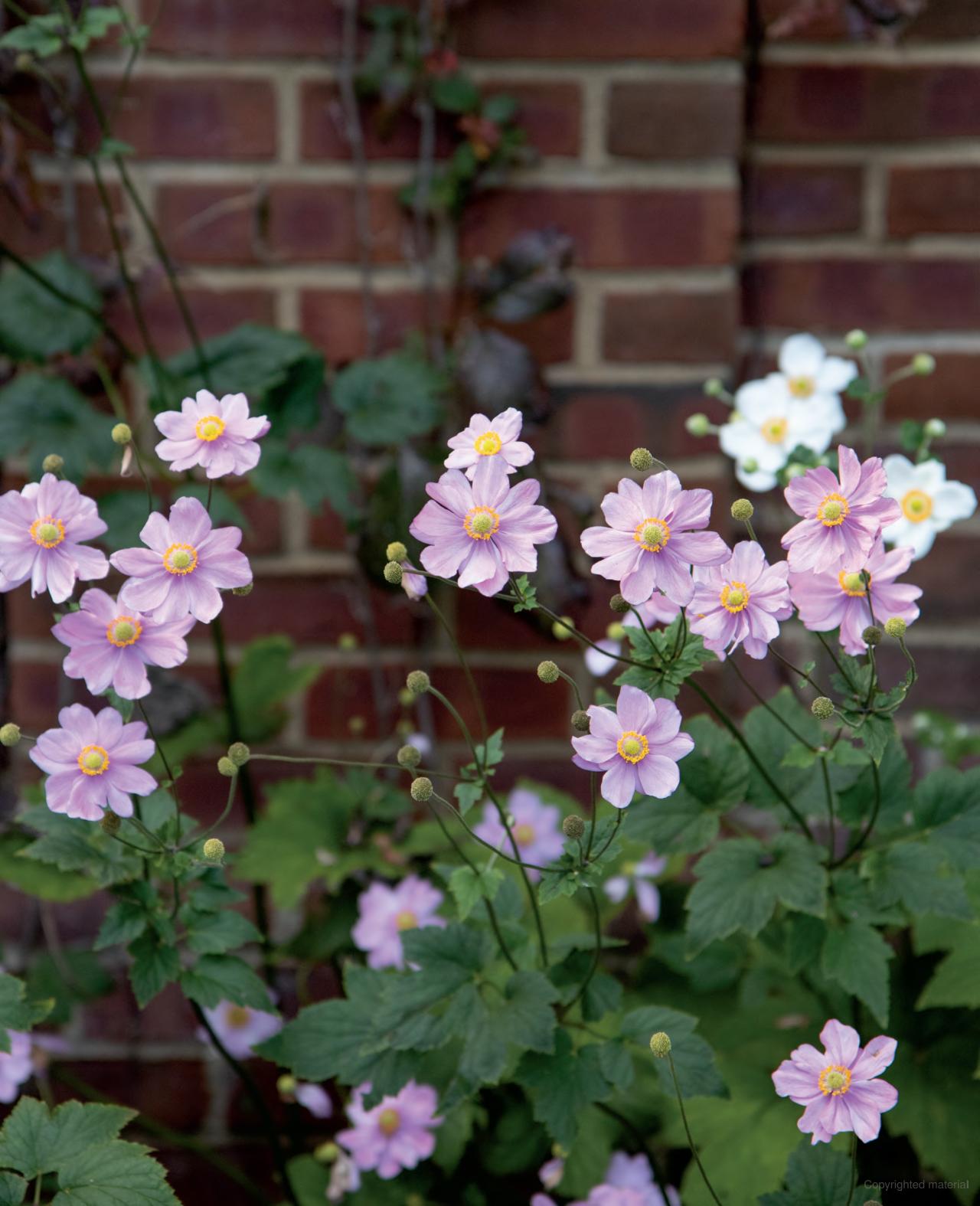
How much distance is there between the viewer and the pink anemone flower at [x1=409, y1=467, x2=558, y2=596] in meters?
0.74

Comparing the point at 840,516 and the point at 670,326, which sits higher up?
the point at 670,326

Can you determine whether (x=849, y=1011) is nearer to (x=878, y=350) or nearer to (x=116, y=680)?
(x=116, y=680)

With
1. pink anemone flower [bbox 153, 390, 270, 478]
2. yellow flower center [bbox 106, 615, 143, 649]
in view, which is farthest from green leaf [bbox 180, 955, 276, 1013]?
pink anemone flower [bbox 153, 390, 270, 478]

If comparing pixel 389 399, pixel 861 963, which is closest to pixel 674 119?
pixel 389 399

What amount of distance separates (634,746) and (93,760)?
348 millimetres

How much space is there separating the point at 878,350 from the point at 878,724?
0.82 m

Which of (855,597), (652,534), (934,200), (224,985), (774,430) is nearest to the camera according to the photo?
(652,534)

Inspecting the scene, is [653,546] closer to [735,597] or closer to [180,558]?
[735,597]

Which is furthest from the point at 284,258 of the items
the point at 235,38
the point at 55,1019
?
the point at 55,1019

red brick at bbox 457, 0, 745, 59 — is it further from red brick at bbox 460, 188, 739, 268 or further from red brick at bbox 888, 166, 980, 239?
red brick at bbox 888, 166, 980, 239

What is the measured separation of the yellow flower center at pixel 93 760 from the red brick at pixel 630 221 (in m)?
0.84

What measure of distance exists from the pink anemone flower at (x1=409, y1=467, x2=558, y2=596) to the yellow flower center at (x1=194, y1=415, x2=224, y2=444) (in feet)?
0.55

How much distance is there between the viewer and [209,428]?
0.82 meters

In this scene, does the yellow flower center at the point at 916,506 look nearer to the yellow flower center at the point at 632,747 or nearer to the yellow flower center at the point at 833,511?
the yellow flower center at the point at 833,511
